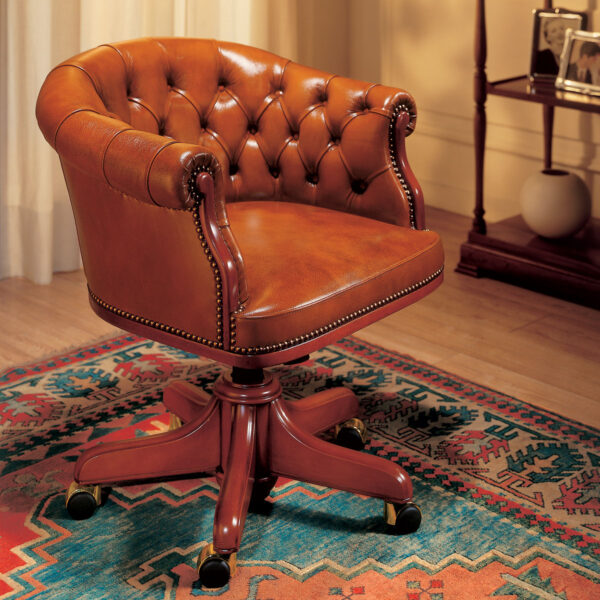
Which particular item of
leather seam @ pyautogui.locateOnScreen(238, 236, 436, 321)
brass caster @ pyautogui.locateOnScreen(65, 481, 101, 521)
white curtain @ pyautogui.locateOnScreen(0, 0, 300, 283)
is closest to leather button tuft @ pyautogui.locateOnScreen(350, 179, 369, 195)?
leather seam @ pyautogui.locateOnScreen(238, 236, 436, 321)

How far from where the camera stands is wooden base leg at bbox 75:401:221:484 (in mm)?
1898

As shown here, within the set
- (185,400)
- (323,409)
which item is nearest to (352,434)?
(323,409)

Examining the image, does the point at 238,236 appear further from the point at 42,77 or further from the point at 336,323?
the point at 42,77

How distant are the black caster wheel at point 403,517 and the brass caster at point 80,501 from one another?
0.57 metres

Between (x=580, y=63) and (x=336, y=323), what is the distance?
5.10 feet

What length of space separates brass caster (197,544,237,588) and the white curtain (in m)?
1.61

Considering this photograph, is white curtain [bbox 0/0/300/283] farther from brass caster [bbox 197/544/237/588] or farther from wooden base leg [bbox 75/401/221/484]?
brass caster [bbox 197/544/237/588]

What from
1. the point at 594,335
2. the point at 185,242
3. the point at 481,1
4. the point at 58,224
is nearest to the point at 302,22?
the point at 481,1

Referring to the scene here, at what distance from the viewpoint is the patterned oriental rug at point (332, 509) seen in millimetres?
1739

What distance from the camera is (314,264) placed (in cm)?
182

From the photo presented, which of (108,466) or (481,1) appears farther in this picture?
(481,1)

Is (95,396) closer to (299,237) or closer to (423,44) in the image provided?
(299,237)

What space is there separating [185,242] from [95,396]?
87 cm

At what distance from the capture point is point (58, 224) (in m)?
3.23
